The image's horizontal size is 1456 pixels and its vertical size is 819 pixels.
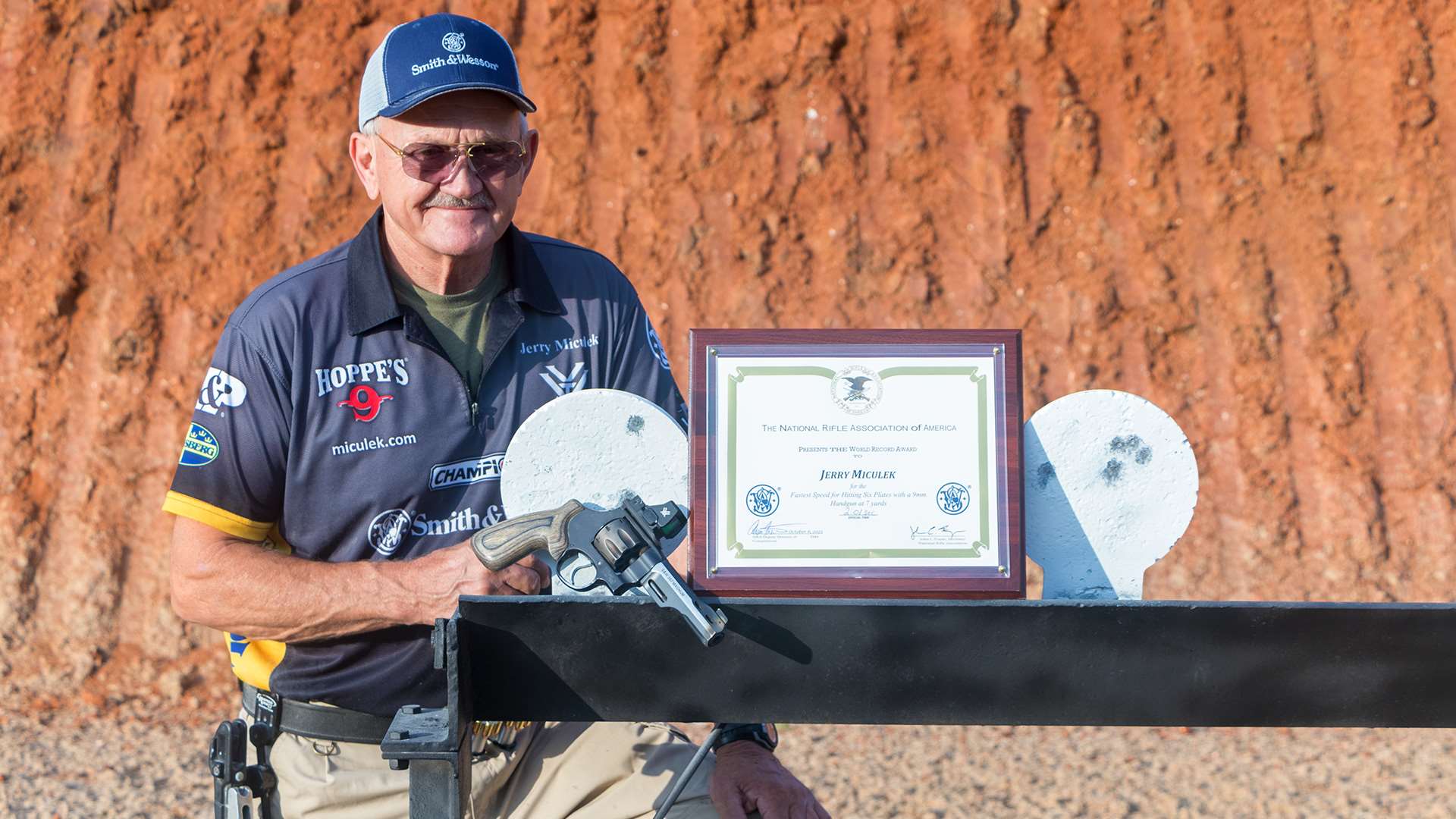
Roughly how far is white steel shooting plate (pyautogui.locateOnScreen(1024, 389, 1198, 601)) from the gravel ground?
9.31ft

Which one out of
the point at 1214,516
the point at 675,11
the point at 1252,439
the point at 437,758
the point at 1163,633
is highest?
the point at 675,11

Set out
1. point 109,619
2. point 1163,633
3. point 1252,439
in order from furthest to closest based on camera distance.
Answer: point 1252,439
point 109,619
point 1163,633

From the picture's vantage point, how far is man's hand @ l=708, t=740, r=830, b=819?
242cm

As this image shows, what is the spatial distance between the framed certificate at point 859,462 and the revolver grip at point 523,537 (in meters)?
0.20

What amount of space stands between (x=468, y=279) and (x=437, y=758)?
128cm

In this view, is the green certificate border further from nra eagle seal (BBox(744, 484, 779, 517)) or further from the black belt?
the black belt

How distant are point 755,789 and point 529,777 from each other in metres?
0.55

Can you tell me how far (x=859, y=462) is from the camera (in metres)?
2.03

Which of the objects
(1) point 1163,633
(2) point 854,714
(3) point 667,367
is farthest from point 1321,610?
(3) point 667,367

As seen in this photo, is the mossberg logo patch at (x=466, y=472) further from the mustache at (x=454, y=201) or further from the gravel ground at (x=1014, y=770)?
the gravel ground at (x=1014, y=770)

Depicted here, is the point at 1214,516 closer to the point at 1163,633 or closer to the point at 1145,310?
the point at 1145,310

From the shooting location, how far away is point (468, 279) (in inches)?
110

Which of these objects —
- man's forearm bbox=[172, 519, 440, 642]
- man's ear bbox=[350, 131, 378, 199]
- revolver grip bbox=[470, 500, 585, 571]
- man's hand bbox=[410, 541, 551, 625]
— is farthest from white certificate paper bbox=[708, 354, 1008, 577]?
man's ear bbox=[350, 131, 378, 199]

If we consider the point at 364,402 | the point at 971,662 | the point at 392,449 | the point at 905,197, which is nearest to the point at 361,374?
the point at 364,402
